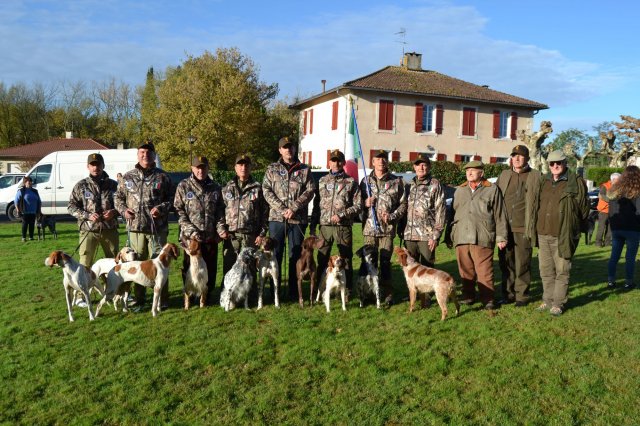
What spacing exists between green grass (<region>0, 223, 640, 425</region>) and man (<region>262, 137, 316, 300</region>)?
1031 millimetres

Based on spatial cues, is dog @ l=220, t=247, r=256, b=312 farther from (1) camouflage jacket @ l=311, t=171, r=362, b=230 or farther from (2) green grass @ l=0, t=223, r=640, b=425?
(1) camouflage jacket @ l=311, t=171, r=362, b=230

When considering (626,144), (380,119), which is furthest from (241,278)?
(626,144)

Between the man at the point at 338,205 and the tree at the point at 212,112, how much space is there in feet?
81.3

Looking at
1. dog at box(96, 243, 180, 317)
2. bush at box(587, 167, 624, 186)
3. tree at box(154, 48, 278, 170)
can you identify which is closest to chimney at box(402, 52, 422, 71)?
tree at box(154, 48, 278, 170)

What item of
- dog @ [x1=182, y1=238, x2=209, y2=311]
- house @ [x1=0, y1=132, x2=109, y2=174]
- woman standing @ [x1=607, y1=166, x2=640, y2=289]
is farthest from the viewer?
house @ [x1=0, y1=132, x2=109, y2=174]

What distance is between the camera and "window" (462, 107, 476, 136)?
31.6 metres

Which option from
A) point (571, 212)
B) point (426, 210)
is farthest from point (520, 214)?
point (426, 210)

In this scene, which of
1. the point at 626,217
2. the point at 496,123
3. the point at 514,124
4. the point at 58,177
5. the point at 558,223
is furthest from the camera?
the point at 514,124

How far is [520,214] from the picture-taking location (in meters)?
6.55

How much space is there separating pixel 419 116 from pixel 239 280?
2630 centimetres

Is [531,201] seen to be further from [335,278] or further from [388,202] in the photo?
[335,278]

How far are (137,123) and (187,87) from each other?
50.7 feet

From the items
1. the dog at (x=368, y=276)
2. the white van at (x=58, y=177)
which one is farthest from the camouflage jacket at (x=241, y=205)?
the white van at (x=58, y=177)

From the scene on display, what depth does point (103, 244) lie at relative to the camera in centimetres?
672
